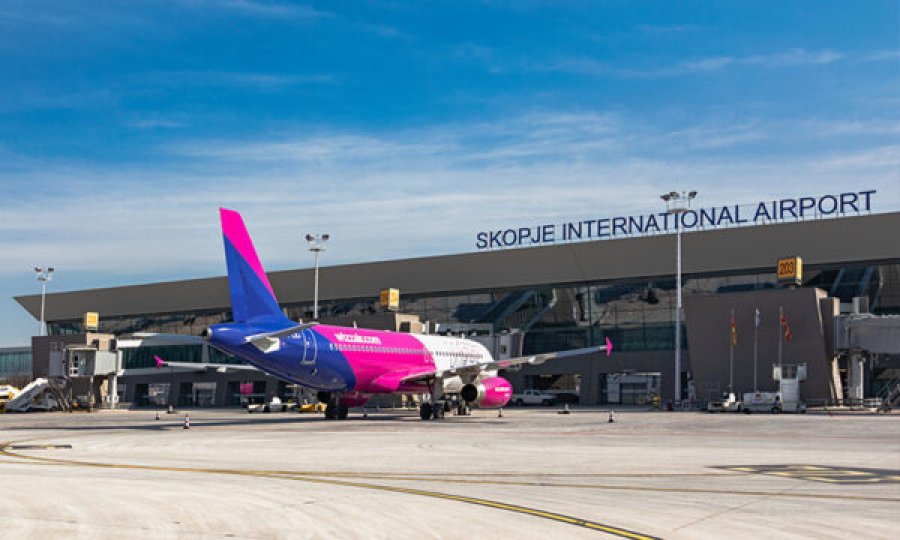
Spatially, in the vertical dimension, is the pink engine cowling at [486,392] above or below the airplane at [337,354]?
below

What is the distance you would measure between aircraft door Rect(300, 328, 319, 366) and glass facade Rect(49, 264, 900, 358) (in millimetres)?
44276

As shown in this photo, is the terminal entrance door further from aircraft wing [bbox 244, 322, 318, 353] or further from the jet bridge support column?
aircraft wing [bbox 244, 322, 318, 353]

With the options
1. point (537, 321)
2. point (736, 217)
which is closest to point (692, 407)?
point (736, 217)

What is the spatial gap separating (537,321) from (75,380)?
44.4m

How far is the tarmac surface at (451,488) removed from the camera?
41.5 feet

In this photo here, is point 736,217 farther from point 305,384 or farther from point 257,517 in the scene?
point 257,517

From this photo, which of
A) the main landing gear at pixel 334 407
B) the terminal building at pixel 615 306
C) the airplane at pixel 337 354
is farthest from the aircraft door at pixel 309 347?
the terminal building at pixel 615 306

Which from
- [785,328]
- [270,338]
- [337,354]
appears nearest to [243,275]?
[270,338]

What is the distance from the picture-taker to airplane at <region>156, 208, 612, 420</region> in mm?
40625

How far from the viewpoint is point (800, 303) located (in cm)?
6819

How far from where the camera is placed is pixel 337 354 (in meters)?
45.2

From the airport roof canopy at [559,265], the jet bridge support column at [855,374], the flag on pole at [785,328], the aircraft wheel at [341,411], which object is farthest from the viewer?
the airport roof canopy at [559,265]

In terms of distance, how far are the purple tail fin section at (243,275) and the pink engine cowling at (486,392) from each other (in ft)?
47.3

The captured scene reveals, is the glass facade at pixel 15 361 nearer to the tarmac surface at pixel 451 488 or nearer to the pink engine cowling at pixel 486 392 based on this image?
the pink engine cowling at pixel 486 392
